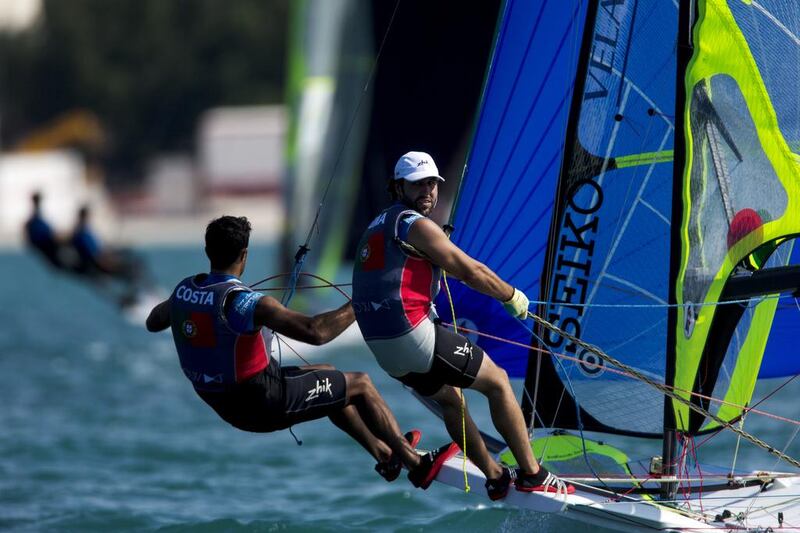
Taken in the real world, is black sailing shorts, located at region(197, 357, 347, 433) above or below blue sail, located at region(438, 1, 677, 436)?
below

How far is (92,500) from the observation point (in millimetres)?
8195

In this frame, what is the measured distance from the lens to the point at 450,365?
533 centimetres

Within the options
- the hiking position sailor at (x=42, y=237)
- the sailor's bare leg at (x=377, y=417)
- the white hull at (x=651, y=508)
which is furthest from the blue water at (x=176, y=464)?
the hiking position sailor at (x=42, y=237)

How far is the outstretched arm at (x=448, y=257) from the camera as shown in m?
5.14

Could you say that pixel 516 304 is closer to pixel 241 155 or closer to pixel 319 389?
pixel 319 389

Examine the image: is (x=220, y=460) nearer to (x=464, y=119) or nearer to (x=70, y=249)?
(x=464, y=119)

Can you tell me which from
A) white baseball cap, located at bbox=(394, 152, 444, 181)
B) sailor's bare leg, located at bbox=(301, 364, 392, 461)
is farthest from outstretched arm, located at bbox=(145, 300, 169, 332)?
white baseball cap, located at bbox=(394, 152, 444, 181)

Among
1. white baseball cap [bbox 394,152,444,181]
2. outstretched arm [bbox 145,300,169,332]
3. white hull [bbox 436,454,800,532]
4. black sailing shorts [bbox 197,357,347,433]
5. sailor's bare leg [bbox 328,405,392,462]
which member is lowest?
white hull [bbox 436,454,800,532]

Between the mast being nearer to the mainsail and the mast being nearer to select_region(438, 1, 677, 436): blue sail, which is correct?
the mainsail

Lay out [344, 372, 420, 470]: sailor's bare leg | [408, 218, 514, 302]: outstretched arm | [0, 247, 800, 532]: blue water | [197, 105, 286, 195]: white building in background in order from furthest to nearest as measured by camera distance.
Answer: [197, 105, 286, 195]: white building in background, [0, 247, 800, 532]: blue water, [344, 372, 420, 470]: sailor's bare leg, [408, 218, 514, 302]: outstretched arm

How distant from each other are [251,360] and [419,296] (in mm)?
678

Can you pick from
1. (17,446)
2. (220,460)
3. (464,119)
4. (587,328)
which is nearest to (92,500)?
(220,460)

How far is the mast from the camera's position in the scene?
5707mm

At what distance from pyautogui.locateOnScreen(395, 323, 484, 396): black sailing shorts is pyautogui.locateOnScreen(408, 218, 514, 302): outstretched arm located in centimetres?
29
